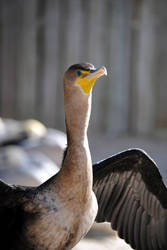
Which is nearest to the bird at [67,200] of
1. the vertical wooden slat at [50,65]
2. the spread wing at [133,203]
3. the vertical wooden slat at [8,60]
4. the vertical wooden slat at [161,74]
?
the spread wing at [133,203]

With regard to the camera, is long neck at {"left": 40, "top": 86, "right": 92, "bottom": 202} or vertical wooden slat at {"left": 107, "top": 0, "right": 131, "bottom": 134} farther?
vertical wooden slat at {"left": 107, "top": 0, "right": 131, "bottom": 134}

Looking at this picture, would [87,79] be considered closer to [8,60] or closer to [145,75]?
[145,75]

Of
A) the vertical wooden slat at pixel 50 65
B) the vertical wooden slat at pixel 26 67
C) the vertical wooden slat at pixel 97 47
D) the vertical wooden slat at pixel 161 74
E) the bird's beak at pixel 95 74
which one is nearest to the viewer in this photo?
the bird's beak at pixel 95 74

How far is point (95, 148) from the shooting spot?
5.33 metres

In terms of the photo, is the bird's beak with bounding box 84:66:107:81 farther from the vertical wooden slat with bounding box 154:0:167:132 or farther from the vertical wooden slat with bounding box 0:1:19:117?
the vertical wooden slat with bounding box 0:1:19:117

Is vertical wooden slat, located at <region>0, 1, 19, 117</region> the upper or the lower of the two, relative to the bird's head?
lower

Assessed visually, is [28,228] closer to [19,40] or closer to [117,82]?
[117,82]

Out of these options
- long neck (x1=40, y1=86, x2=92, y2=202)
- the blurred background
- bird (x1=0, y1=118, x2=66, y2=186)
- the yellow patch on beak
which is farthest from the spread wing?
the blurred background

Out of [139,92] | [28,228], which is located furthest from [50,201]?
[139,92]

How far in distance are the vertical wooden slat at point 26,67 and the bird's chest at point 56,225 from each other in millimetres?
4514

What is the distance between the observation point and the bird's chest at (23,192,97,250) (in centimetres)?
202

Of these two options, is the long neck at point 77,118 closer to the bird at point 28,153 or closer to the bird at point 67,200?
the bird at point 67,200

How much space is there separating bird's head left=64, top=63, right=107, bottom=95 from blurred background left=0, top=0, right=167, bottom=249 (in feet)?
11.7

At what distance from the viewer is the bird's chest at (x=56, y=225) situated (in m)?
2.02
